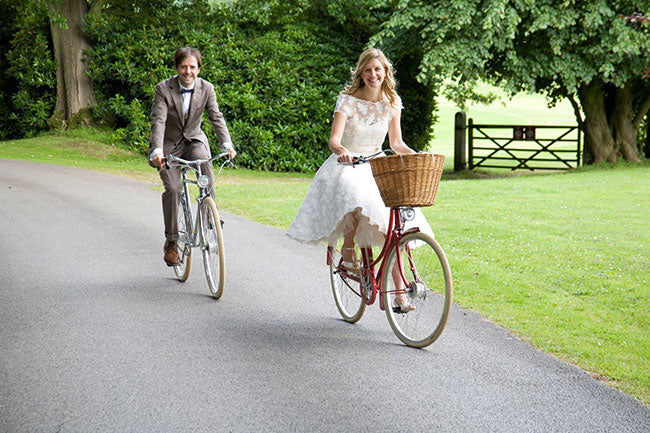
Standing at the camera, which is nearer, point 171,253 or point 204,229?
→ point 204,229

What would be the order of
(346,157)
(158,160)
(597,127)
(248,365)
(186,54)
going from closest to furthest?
(248,365), (346,157), (158,160), (186,54), (597,127)

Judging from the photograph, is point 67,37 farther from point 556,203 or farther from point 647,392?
point 647,392

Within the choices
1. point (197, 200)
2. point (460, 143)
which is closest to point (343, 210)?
point (197, 200)

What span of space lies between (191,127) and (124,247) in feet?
8.23

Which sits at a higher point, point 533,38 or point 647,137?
point 533,38

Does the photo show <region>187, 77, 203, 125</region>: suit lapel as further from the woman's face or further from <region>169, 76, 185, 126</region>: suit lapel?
the woman's face

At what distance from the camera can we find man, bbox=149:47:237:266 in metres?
7.02

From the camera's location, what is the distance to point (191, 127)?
24.0ft

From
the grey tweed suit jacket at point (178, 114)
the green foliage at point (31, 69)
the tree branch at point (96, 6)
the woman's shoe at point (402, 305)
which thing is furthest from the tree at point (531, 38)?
the woman's shoe at point (402, 305)

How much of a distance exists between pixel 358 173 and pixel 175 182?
242 centimetres

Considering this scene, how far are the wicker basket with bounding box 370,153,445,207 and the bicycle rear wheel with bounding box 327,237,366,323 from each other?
3.51 feet

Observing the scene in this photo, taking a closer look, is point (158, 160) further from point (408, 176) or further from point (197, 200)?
point (408, 176)

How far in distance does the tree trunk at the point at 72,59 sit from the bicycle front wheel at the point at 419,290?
60.7ft

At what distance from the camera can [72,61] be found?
70.9 feet
